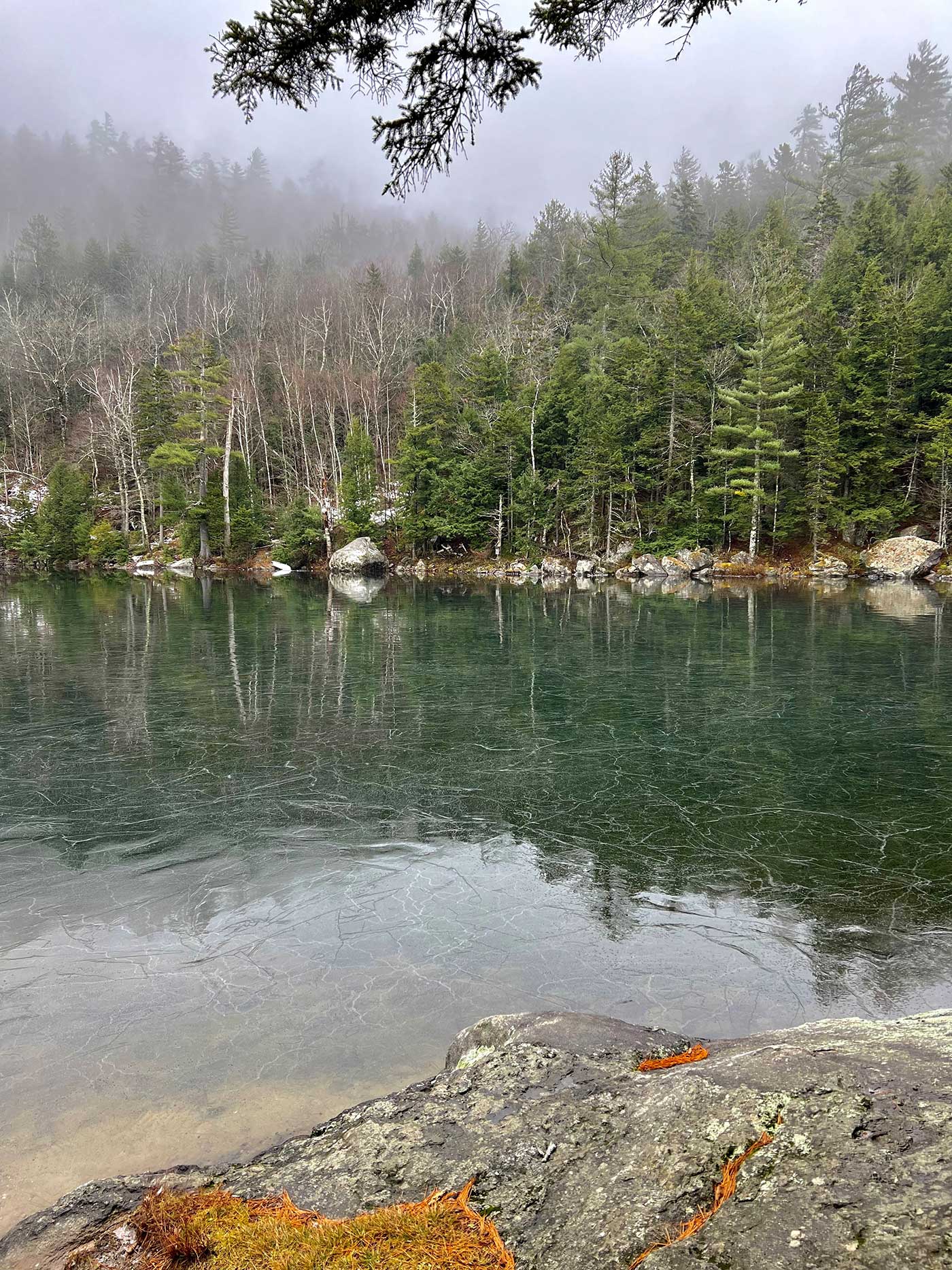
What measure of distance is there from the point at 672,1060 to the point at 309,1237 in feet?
5.53

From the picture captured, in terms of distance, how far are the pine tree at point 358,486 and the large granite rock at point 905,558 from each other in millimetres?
31045

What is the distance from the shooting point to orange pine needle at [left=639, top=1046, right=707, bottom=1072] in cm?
311

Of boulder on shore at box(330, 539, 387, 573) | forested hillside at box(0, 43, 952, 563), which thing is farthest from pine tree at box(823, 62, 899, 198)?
boulder on shore at box(330, 539, 387, 573)

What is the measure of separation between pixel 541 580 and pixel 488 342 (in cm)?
1979

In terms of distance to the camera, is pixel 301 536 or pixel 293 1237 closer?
pixel 293 1237

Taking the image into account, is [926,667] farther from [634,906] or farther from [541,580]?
[541,580]

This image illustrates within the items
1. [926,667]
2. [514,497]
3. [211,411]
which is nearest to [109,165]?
[211,411]

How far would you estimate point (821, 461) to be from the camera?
39.2 m

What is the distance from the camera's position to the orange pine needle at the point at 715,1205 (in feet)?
6.04

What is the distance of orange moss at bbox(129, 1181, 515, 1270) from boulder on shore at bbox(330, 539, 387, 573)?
4647cm

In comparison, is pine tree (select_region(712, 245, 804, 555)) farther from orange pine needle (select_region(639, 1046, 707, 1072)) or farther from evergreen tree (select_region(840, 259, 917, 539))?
orange pine needle (select_region(639, 1046, 707, 1072))

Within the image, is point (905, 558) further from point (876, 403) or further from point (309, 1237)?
point (309, 1237)

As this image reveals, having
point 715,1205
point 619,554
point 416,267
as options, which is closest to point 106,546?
point 619,554

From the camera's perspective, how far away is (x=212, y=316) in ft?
220
